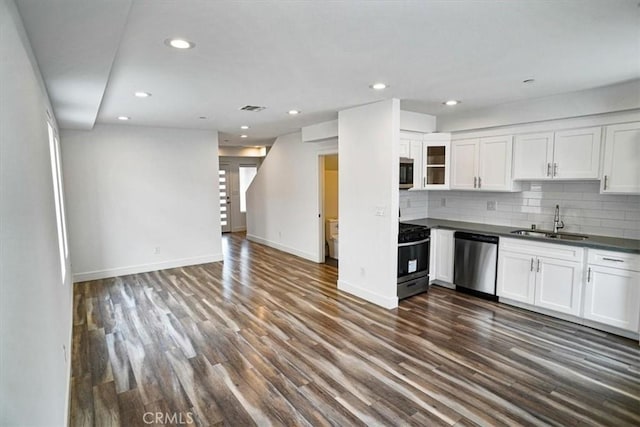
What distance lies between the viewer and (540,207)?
4.39 m

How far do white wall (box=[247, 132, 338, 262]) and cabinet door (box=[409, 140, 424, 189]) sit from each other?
144 cm

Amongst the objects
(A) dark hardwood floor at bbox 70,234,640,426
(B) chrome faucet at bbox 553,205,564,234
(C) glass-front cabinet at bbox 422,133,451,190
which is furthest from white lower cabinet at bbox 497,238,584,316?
(C) glass-front cabinet at bbox 422,133,451,190

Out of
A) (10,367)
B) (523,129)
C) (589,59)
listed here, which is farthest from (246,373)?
(523,129)

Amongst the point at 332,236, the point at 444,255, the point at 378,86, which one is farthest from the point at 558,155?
the point at 332,236

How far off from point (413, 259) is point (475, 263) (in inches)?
32.3

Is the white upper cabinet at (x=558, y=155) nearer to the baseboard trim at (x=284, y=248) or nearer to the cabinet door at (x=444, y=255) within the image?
the cabinet door at (x=444, y=255)

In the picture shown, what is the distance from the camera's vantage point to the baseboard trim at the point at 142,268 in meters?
5.41

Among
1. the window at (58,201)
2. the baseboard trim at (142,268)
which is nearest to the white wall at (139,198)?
the baseboard trim at (142,268)

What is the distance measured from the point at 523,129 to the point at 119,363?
5.11 meters

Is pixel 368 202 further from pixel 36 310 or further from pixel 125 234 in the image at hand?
pixel 125 234

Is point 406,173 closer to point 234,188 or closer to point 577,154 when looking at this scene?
point 577,154

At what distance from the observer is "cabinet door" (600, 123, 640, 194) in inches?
133

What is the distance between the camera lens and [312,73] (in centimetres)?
295

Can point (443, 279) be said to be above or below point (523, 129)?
below
